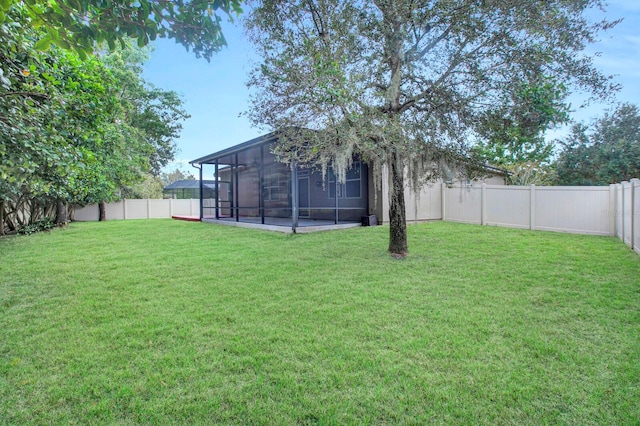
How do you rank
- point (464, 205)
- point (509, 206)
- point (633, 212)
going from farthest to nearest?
1. point (464, 205)
2. point (509, 206)
3. point (633, 212)

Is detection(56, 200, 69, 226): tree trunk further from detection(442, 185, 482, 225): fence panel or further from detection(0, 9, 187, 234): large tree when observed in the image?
detection(442, 185, 482, 225): fence panel

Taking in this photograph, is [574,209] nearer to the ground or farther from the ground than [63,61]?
nearer to the ground

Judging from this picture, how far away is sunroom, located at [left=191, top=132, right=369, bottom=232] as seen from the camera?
Answer: 9.49 meters

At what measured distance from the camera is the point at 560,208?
8211mm

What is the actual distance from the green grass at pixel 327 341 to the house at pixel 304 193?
13.5 feet

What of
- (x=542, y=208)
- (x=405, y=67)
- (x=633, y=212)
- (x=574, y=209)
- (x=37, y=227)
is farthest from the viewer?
(x=37, y=227)

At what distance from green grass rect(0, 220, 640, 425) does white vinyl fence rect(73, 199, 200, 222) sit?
45.5 ft

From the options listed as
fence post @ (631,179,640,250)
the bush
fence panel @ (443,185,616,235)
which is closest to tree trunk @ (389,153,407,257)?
fence panel @ (443,185,616,235)

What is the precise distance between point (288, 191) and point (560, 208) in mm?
Result: 8220

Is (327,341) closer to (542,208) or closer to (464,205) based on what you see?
(542,208)

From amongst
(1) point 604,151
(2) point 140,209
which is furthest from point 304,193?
(1) point 604,151

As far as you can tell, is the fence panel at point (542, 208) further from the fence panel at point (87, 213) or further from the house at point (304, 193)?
the fence panel at point (87, 213)

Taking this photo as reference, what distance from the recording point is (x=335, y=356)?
247 centimetres

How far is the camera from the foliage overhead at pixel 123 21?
163 cm
